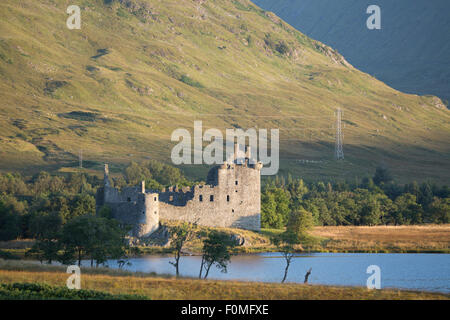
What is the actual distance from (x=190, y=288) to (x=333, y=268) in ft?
81.6

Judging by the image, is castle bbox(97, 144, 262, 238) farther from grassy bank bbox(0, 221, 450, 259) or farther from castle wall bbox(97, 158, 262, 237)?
grassy bank bbox(0, 221, 450, 259)

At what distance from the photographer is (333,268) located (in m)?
66.5

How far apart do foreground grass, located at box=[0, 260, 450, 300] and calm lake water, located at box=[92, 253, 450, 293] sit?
8.97 m

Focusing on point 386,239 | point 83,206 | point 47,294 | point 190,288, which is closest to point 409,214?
point 386,239

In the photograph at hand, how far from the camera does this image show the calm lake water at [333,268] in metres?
58.4

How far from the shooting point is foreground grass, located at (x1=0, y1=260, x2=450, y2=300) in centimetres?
4219

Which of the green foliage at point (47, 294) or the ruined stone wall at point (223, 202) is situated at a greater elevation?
the ruined stone wall at point (223, 202)

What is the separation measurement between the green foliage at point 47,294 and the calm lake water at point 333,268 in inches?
764

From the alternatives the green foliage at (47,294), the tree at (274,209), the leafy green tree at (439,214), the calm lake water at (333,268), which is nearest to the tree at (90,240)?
the calm lake water at (333,268)

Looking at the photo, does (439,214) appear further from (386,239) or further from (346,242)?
(346,242)

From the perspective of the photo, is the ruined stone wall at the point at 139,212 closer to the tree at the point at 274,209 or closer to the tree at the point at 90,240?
the tree at the point at 90,240
